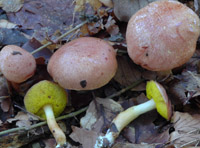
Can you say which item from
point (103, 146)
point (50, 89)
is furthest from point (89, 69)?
point (103, 146)

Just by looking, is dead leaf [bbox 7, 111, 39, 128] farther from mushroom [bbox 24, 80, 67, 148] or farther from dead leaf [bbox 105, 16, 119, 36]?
dead leaf [bbox 105, 16, 119, 36]

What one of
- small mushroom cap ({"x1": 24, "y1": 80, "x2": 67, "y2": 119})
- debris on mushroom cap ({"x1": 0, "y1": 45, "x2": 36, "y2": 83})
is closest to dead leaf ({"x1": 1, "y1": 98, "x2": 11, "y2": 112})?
small mushroom cap ({"x1": 24, "y1": 80, "x2": 67, "y2": 119})

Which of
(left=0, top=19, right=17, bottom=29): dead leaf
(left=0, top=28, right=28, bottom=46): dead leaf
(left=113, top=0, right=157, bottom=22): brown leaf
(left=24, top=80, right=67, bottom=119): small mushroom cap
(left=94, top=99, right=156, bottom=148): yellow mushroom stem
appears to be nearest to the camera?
(left=94, top=99, right=156, bottom=148): yellow mushroom stem

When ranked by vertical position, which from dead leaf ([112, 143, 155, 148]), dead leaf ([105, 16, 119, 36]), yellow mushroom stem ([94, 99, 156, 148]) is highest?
dead leaf ([105, 16, 119, 36])

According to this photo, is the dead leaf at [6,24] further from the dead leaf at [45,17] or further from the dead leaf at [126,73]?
the dead leaf at [126,73]

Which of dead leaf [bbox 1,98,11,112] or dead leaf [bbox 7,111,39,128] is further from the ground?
dead leaf [bbox 1,98,11,112]

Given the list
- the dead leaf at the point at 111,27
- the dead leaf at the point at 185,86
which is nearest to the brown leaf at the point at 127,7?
the dead leaf at the point at 111,27
